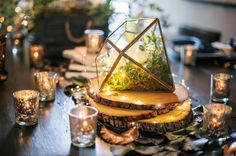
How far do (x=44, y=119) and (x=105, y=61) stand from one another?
0.28 m

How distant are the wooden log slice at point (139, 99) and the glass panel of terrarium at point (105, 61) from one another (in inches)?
2.4

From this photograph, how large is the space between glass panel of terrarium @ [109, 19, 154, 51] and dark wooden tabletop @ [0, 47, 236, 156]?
0.28 metres

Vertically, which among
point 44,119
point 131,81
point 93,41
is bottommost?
point 44,119

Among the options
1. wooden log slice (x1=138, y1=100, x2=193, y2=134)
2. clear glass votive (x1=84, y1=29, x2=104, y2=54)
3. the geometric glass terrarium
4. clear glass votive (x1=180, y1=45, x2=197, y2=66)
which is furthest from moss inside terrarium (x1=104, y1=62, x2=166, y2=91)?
clear glass votive (x1=180, y1=45, x2=197, y2=66)

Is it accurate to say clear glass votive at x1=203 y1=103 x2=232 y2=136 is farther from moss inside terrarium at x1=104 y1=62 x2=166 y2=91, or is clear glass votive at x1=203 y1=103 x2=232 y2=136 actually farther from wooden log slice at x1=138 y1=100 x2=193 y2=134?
moss inside terrarium at x1=104 y1=62 x2=166 y2=91

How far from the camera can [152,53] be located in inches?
48.9

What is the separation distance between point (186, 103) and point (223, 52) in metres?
0.89

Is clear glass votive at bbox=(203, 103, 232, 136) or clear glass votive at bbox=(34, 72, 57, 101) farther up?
clear glass votive at bbox=(34, 72, 57, 101)

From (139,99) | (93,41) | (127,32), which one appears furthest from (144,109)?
(93,41)

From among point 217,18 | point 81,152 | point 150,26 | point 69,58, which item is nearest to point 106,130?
point 81,152

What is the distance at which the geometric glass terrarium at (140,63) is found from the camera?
122 centimetres

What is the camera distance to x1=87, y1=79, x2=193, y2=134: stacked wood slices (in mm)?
1100

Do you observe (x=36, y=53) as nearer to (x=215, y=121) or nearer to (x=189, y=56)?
(x=189, y=56)

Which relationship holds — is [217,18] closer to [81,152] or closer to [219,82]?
[219,82]
